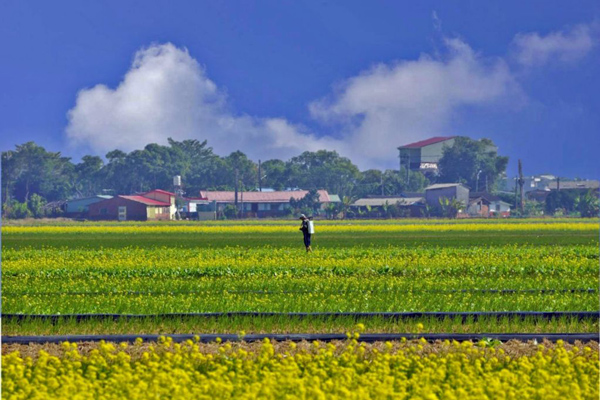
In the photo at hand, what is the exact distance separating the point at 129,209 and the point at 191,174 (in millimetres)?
67385

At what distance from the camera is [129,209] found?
5128 inches

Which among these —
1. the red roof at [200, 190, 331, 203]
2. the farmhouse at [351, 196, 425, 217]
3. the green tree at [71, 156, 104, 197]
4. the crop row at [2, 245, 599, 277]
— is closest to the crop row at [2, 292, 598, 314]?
the crop row at [2, 245, 599, 277]

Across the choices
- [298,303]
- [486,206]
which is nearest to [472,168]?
[486,206]

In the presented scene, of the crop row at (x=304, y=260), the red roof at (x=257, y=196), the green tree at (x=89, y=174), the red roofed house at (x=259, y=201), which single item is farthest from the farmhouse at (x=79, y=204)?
the crop row at (x=304, y=260)

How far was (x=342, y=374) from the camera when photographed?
12.9 metres

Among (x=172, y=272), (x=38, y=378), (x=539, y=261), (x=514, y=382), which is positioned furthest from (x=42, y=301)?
(x=539, y=261)

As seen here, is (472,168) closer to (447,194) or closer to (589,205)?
(447,194)

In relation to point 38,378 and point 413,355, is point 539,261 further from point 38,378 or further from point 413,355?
point 38,378

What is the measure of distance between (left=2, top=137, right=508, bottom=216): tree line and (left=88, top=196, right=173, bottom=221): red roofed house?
4451 centimetres

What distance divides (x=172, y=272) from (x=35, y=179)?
510 feet

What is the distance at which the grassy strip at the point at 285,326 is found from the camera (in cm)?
1911

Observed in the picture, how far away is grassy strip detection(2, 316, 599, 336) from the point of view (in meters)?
19.1

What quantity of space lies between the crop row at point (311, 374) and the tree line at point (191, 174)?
163 m

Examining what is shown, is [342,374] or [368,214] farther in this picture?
[368,214]
